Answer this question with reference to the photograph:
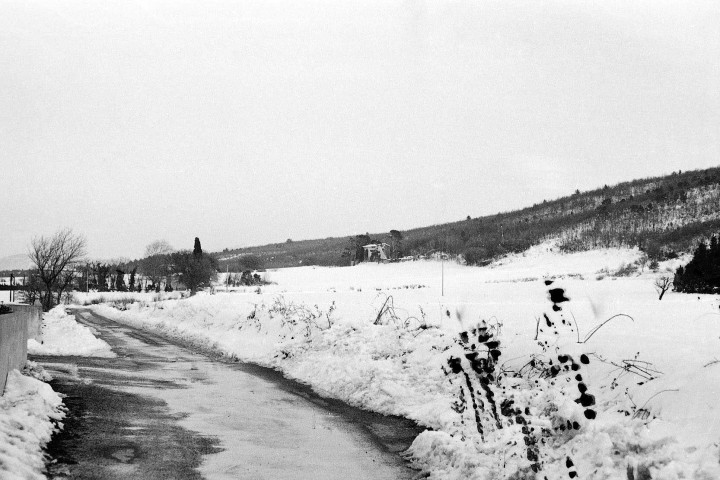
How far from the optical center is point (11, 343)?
912cm

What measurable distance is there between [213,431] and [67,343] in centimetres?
1291

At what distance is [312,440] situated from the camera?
7.61 metres

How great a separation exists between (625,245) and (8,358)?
5390 centimetres

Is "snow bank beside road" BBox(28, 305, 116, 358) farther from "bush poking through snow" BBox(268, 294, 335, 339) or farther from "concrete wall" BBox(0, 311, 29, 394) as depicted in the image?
"concrete wall" BBox(0, 311, 29, 394)

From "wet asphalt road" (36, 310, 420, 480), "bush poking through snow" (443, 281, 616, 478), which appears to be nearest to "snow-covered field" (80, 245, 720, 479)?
"bush poking through snow" (443, 281, 616, 478)

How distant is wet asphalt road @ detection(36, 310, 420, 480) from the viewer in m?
6.25

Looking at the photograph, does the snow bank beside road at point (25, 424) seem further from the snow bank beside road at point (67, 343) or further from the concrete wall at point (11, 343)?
the snow bank beside road at point (67, 343)

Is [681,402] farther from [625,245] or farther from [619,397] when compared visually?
[625,245]

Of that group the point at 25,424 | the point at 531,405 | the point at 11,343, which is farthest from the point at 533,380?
the point at 11,343

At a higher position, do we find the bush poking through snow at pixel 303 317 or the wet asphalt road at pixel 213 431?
the bush poking through snow at pixel 303 317

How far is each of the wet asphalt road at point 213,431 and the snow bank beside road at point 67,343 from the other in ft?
13.1

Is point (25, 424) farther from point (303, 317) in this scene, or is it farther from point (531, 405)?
point (303, 317)

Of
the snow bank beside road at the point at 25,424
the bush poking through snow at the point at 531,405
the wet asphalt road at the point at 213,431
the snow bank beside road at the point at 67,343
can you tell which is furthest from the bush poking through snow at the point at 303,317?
the snow bank beside road at the point at 25,424

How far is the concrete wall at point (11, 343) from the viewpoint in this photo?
324 inches
